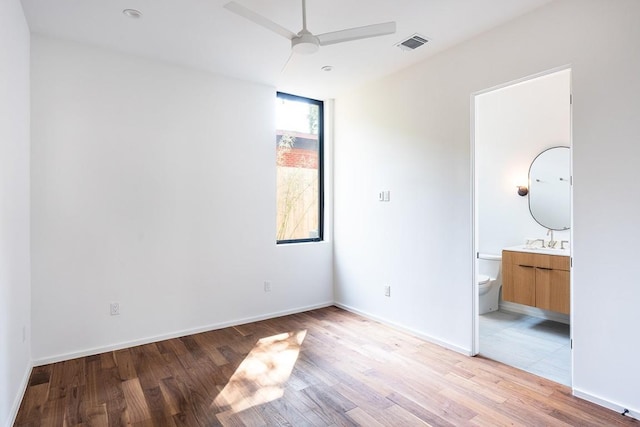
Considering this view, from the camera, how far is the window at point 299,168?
4.45 metres

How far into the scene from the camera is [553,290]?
358 centimetres

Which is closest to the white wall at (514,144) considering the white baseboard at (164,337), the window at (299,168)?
the window at (299,168)

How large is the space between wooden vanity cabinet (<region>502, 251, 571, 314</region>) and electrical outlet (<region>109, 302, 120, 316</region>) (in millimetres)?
3953

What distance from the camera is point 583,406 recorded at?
229cm

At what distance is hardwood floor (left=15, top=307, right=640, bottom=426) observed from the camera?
219 centimetres

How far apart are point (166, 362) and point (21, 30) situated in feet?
8.92

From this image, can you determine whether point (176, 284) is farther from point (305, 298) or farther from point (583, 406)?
point (583, 406)

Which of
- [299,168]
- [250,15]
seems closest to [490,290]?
[299,168]

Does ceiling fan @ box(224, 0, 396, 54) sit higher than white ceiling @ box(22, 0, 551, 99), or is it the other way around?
white ceiling @ box(22, 0, 551, 99)

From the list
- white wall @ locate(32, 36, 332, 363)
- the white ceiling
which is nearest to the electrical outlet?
white wall @ locate(32, 36, 332, 363)

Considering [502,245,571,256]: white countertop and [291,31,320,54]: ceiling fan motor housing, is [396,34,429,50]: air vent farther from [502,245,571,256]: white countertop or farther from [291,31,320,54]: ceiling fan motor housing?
[502,245,571,256]: white countertop

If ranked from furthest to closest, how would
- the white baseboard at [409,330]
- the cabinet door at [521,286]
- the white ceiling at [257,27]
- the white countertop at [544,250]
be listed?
1. the cabinet door at [521,286]
2. the white countertop at [544,250]
3. the white baseboard at [409,330]
4. the white ceiling at [257,27]

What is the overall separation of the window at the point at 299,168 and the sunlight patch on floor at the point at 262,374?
139 cm

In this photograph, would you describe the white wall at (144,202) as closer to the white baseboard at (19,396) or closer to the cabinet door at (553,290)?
the white baseboard at (19,396)
